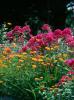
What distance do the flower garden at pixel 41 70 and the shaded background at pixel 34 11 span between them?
1246 centimetres

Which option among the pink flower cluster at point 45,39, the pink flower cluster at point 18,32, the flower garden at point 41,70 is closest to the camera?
the flower garden at point 41,70

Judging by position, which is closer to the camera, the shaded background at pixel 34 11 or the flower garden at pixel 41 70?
the flower garden at pixel 41 70

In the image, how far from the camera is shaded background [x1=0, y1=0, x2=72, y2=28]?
69.4 feet

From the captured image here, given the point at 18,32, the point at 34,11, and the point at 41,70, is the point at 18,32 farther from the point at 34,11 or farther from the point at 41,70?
the point at 34,11

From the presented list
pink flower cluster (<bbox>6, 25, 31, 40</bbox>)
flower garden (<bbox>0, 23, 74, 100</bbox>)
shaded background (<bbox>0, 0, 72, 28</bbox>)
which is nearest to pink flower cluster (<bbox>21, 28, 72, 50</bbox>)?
flower garden (<bbox>0, 23, 74, 100</bbox>)

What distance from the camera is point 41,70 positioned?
7648 millimetres

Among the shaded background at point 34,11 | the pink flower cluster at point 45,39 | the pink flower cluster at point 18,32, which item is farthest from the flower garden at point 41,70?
the shaded background at point 34,11

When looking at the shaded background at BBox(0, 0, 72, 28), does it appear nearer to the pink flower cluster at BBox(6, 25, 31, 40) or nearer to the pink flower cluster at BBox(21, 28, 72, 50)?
the pink flower cluster at BBox(6, 25, 31, 40)

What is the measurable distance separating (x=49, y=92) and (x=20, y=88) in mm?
820

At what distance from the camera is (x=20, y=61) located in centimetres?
791

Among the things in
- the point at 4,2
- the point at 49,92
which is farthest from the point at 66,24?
the point at 49,92

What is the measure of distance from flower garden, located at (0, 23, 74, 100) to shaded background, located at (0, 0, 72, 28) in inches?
490

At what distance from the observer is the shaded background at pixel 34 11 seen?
2116 cm

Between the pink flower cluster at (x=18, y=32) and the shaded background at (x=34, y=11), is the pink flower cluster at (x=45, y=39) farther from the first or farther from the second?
the shaded background at (x=34, y=11)
